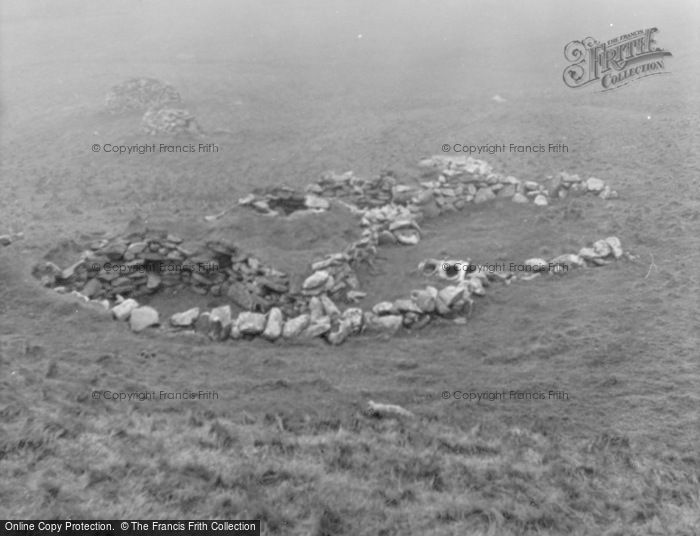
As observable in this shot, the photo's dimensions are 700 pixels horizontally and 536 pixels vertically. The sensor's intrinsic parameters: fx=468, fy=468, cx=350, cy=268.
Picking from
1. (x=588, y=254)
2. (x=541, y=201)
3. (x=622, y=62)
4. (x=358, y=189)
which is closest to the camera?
(x=588, y=254)

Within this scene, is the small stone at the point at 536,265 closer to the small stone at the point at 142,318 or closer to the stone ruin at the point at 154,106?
the small stone at the point at 142,318

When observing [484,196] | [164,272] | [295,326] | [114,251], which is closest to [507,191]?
[484,196]

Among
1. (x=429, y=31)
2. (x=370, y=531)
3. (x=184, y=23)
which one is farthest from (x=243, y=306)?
(x=184, y=23)

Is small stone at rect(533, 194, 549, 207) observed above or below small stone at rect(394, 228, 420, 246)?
above

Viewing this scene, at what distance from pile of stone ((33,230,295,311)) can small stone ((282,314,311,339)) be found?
5.29ft

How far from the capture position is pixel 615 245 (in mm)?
15641

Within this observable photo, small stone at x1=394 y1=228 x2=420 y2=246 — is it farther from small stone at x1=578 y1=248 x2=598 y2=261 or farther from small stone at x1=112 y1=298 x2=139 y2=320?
small stone at x1=112 y1=298 x2=139 y2=320

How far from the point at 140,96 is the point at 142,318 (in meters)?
34.3

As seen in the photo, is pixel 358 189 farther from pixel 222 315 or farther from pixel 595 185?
Answer: pixel 222 315

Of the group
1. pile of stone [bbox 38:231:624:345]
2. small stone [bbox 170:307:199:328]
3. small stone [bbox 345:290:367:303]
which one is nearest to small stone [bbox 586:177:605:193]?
Answer: pile of stone [bbox 38:231:624:345]

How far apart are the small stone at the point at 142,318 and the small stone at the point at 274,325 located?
3.24m

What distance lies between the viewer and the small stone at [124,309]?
13344 millimetres

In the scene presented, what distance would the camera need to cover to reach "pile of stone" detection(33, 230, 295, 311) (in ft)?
48.9

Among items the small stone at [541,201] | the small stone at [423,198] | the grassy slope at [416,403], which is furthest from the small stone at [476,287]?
the small stone at [541,201]
